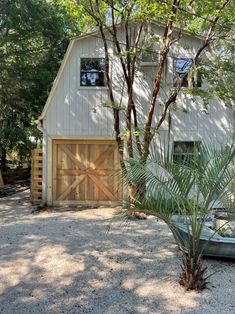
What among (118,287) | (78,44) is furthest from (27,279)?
(78,44)

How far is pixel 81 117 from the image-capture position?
36.6ft

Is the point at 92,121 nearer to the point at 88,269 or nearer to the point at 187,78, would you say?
the point at 187,78

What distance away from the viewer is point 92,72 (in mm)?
11133

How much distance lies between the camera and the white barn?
434 inches

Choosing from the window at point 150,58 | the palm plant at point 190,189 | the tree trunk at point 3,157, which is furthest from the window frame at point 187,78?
the tree trunk at point 3,157

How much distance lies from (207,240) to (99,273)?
1750 mm

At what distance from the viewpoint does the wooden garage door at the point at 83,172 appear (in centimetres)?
1123

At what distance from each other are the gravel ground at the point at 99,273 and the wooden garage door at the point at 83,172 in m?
2.81

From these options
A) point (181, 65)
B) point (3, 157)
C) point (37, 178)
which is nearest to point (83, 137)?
point (37, 178)

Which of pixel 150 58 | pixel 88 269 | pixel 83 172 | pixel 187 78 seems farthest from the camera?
pixel 83 172

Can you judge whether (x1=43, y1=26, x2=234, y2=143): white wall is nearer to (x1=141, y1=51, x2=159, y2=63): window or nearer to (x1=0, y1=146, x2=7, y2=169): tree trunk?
(x1=141, y1=51, x2=159, y2=63): window

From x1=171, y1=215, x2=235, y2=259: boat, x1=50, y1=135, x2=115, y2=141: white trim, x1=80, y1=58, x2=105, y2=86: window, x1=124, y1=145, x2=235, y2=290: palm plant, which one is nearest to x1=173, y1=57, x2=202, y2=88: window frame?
x1=80, y1=58, x2=105, y2=86: window

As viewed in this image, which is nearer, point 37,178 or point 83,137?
point 83,137

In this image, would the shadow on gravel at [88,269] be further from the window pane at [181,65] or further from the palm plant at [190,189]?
the window pane at [181,65]
